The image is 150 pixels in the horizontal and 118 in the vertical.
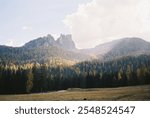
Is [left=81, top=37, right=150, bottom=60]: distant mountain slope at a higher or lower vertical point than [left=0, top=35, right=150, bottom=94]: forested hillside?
higher

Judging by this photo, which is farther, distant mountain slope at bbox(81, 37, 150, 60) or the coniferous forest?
the coniferous forest

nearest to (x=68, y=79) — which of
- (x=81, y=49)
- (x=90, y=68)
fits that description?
(x=90, y=68)

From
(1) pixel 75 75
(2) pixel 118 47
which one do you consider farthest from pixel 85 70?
(2) pixel 118 47

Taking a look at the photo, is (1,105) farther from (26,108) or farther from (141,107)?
(141,107)

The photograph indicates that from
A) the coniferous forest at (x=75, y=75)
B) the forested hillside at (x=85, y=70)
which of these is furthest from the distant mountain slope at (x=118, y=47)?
the coniferous forest at (x=75, y=75)

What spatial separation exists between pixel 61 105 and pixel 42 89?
688 centimetres

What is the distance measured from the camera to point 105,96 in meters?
19.0

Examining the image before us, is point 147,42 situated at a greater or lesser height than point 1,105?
greater

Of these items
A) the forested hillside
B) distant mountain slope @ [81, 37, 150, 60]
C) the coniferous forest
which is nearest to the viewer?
distant mountain slope @ [81, 37, 150, 60]

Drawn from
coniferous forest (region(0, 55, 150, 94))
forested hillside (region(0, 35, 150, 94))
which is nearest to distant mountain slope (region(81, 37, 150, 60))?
forested hillside (region(0, 35, 150, 94))

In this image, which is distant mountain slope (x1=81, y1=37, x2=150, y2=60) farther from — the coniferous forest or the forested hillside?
the coniferous forest

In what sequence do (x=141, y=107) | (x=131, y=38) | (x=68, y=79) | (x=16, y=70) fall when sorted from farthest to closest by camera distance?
(x=16, y=70)
(x=68, y=79)
(x=131, y=38)
(x=141, y=107)

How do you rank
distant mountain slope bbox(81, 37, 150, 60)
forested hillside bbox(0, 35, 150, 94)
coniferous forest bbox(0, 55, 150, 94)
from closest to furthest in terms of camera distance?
distant mountain slope bbox(81, 37, 150, 60) < forested hillside bbox(0, 35, 150, 94) < coniferous forest bbox(0, 55, 150, 94)

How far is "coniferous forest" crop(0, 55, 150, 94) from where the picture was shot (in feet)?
75.0
